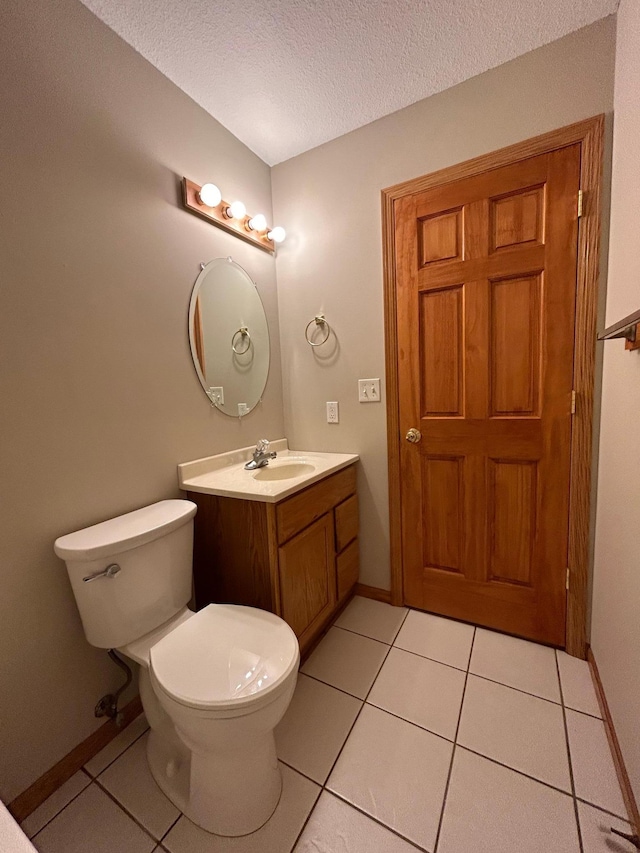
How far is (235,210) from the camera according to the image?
5.27 ft

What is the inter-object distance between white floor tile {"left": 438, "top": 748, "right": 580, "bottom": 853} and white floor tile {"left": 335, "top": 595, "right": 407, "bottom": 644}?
60cm

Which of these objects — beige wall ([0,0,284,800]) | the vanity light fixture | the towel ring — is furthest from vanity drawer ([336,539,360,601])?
the vanity light fixture

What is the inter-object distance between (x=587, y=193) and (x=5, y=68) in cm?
190

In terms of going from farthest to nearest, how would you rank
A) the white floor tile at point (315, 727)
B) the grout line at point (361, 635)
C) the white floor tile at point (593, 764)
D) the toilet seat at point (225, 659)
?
the grout line at point (361, 635), the white floor tile at point (315, 727), the white floor tile at point (593, 764), the toilet seat at point (225, 659)

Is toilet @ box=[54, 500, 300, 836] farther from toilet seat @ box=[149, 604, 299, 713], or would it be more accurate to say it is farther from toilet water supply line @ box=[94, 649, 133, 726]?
toilet water supply line @ box=[94, 649, 133, 726]

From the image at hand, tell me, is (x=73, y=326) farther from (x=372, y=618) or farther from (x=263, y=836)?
(x=372, y=618)

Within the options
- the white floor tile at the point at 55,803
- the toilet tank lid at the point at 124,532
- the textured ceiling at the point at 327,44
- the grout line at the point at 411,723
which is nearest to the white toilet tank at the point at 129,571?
the toilet tank lid at the point at 124,532

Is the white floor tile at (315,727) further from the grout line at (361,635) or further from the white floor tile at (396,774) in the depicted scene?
the grout line at (361,635)

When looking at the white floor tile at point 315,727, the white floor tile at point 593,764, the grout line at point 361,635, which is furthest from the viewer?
the grout line at point 361,635

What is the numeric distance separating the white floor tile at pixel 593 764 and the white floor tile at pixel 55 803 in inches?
58.1

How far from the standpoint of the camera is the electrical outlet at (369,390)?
1738 millimetres

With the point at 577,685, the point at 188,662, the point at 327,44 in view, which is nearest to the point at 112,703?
the point at 188,662

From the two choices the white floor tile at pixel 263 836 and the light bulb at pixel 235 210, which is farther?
the light bulb at pixel 235 210

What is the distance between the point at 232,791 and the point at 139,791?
337 millimetres
